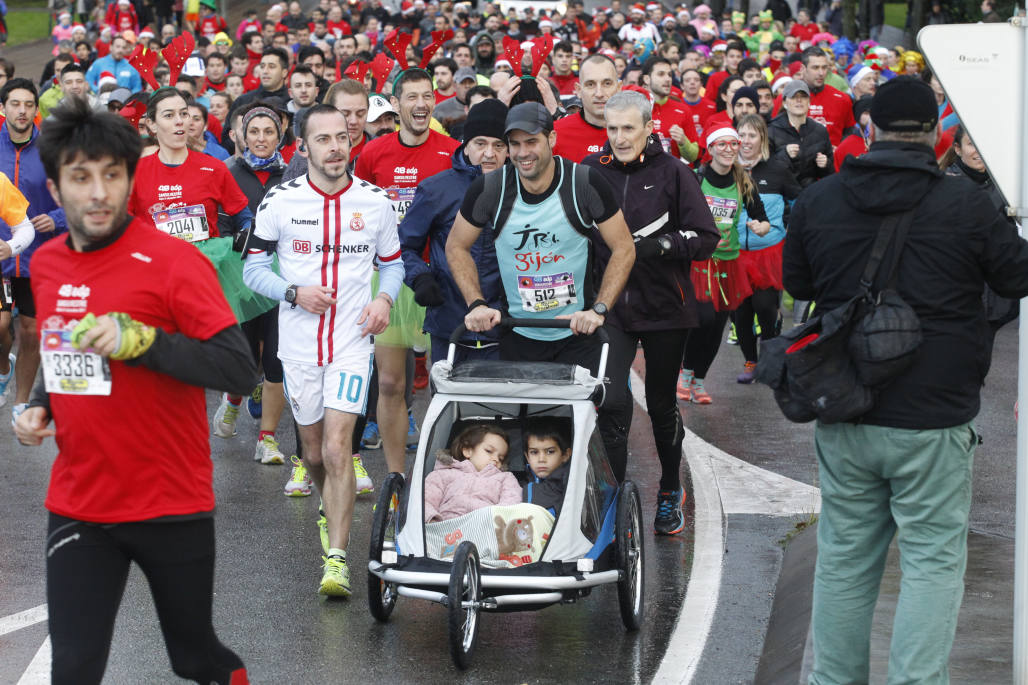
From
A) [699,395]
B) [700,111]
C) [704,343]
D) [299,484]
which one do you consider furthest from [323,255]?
[700,111]

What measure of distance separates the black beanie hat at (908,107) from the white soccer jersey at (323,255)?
2.97 metres

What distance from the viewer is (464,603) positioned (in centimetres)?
574

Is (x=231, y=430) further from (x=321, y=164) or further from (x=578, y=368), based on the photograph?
(x=578, y=368)

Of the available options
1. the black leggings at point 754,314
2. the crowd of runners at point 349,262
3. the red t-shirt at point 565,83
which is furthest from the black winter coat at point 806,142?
the red t-shirt at point 565,83

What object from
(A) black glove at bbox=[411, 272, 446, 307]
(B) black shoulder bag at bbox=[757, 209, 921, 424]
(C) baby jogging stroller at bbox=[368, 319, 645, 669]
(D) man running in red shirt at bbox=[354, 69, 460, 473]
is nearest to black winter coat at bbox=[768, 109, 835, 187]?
(D) man running in red shirt at bbox=[354, 69, 460, 473]

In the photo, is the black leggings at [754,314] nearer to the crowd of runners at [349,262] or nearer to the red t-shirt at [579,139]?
the crowd of runners at [349,262]

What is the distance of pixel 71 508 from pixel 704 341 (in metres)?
7.56

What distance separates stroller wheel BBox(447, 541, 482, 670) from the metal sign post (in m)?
1.99

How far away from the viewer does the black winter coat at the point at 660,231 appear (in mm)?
7504

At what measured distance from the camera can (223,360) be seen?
416 cm

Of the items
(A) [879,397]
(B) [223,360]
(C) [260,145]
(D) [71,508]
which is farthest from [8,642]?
(C) [260,145]

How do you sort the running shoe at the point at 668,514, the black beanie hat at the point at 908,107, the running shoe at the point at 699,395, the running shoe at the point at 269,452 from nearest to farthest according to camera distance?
the black beanie hat at the point at 908,107 < the running shoe at the point at 668,514 < the running shoe at the point at 269,452 < the running shoe at the point at 699,395

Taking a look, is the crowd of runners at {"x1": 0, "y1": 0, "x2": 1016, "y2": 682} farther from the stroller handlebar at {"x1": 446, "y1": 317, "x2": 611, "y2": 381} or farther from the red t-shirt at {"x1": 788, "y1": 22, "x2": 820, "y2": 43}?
the red t-shirt at {"x1": 788, "y1": 22, "x2": 820, "y2": 43}

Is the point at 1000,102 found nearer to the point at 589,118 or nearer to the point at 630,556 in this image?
the point at 630,556
